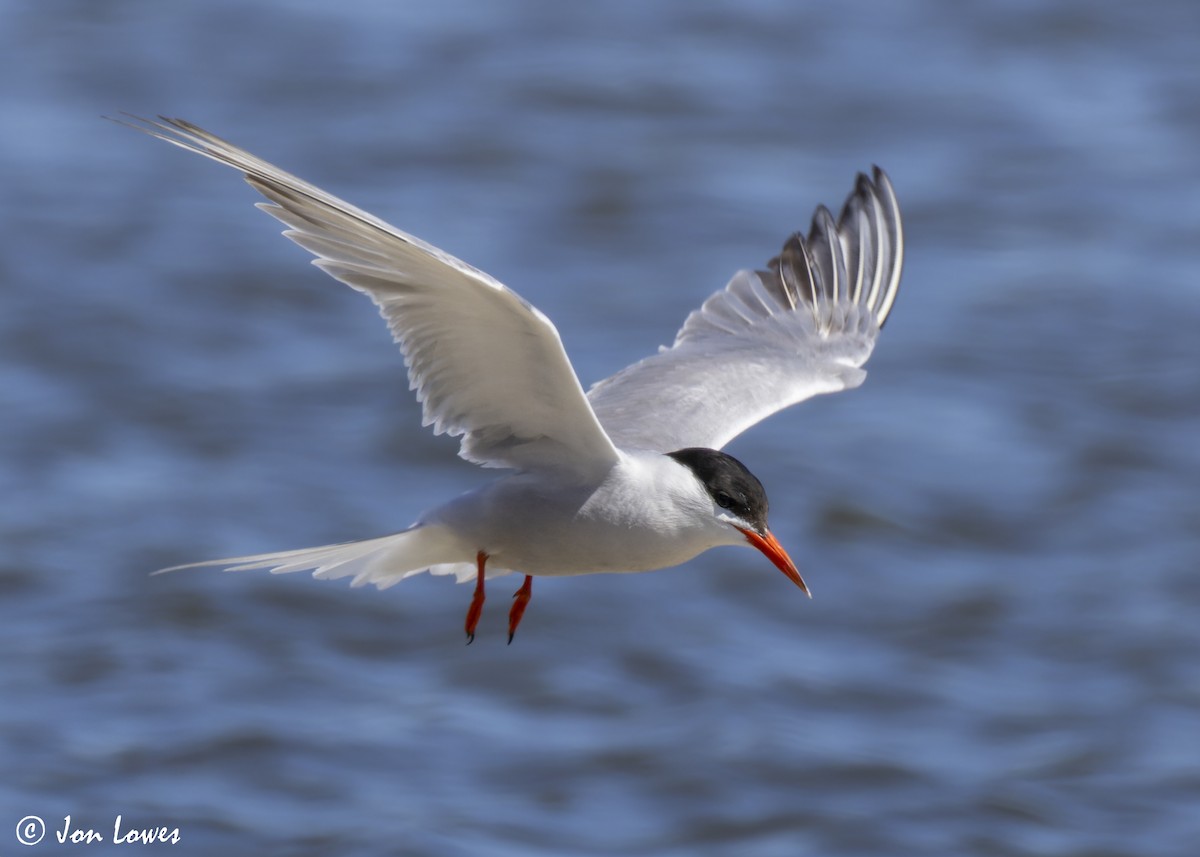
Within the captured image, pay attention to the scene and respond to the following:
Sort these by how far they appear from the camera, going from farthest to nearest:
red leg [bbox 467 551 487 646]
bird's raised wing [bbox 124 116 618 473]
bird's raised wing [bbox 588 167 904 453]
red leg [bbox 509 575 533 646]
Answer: bird's raised wing [bbox 588 167 904 453]
red leg [bbox 509 575 533 646]
red leg [bbox 467 551 487 646]
bird's raised wing [bbox 124 116 618 473]

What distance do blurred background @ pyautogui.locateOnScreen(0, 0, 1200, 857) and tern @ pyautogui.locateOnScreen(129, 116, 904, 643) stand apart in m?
4.00

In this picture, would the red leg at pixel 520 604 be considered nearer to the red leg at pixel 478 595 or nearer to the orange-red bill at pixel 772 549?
the red leg at pixel 478 595

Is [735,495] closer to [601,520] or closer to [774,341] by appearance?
[601,520]

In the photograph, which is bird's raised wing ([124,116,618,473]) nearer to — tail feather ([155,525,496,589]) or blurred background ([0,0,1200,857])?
tail feather ([155,525,496,589])

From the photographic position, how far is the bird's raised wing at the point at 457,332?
5.39 meters

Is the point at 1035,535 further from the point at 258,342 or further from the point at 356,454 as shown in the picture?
the point at 258,342

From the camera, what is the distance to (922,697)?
1173 centimetres

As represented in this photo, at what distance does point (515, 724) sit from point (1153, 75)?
8866mm

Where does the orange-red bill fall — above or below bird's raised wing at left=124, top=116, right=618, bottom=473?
below

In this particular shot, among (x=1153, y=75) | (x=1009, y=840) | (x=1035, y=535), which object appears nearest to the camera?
(x=1009, y=840)

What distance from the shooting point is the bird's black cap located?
19.7ft

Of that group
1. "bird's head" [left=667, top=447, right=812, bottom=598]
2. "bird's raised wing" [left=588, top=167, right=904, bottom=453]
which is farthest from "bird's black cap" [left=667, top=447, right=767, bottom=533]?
"bird's raised wing" [left=588, top=167, right=904, bottom=453]

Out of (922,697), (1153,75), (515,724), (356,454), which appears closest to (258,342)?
(356,454)

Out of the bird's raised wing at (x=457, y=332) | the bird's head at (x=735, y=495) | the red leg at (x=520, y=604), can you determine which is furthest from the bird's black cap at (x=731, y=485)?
the red leg at (x=520, y=604)
